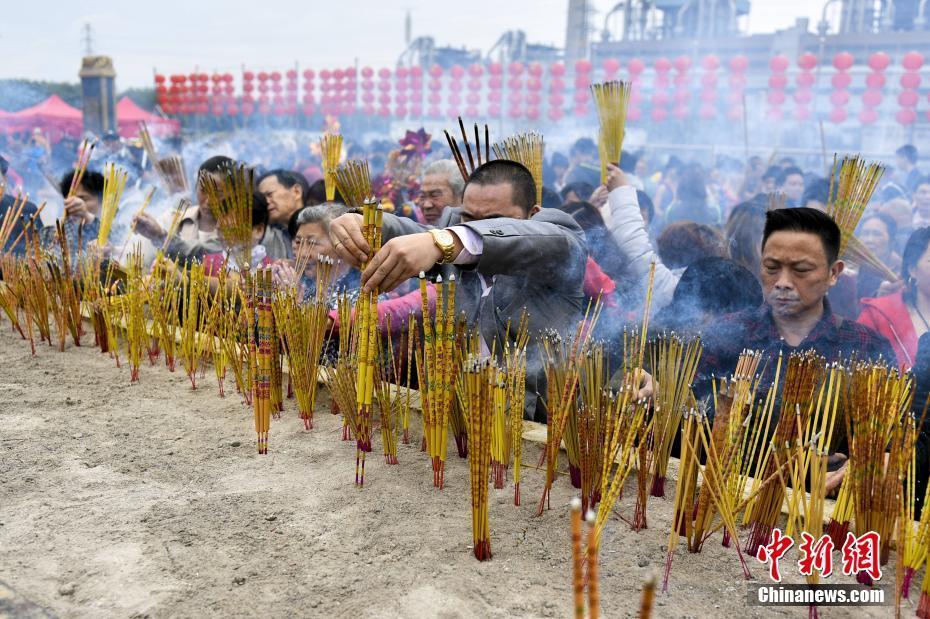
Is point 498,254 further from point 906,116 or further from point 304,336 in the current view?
point 906,116

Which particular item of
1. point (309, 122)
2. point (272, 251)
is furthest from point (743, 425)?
point (309, 122)

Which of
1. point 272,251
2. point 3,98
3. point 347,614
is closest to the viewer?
point 347,614

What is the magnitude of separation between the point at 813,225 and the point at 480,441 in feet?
4.11

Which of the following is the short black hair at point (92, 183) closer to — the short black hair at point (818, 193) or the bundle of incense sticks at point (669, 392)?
the bundle of incense sticks at point (669, 392)

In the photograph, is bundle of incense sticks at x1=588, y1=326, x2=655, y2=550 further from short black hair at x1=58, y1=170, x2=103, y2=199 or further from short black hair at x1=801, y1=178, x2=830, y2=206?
short black hair at x1=58, y1=170, x2=103, y2=199

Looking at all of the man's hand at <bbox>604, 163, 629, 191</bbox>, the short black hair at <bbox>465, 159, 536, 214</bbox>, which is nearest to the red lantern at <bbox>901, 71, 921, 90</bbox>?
the man's hand at <bbox>604, 163, 629, 191</bbox>

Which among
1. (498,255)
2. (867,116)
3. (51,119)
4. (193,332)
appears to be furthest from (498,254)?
(51,119)

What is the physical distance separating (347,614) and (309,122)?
19.7 metres

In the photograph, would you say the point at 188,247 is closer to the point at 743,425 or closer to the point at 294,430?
the point at 294,430

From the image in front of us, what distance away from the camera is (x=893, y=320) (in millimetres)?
2777

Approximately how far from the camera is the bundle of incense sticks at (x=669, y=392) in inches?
69.4

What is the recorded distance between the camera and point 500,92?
51.4 ft

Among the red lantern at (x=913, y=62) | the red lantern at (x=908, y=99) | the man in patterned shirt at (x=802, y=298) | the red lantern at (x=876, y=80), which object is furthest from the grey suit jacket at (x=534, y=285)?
the red lantern at (x=876, y=80)

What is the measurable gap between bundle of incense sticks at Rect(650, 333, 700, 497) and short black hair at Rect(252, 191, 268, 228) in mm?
2271
